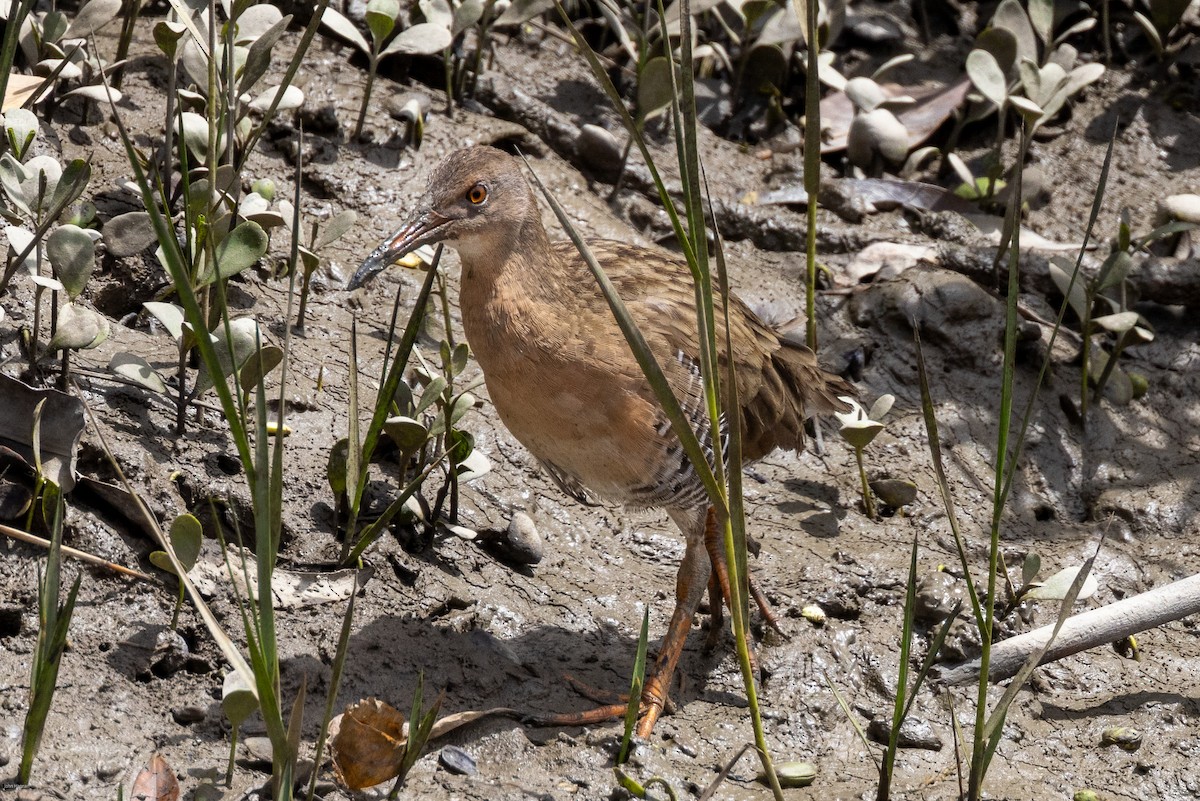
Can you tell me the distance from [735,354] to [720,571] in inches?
28.9

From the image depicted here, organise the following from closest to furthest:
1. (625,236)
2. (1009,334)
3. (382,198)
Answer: (1009,334), (382,198), (625,236)

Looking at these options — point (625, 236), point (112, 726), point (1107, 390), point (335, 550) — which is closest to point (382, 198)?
point (625, 236)

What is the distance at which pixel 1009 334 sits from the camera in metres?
2.73

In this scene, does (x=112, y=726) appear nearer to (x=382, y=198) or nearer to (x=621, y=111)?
(x=621, y=111)

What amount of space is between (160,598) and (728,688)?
1743 millimetres

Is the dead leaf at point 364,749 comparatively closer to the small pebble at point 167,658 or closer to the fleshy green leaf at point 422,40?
the small pebble at point 167,658

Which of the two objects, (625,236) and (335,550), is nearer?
(335,550)

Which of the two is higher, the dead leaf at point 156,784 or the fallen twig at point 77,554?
the fallen twig at point 77,554

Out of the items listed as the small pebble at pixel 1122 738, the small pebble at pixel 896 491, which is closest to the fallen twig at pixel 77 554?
the small pebble at pixel 896 491

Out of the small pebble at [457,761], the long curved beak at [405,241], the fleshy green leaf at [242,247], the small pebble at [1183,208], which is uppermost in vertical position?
the fleshy green leaf at [242,247]

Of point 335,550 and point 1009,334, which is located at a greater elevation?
point 1009,334

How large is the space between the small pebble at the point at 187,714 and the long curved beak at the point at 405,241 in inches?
48.7

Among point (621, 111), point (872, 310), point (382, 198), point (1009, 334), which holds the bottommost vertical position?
point (872, 310)

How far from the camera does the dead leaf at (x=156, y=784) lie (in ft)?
9.61
